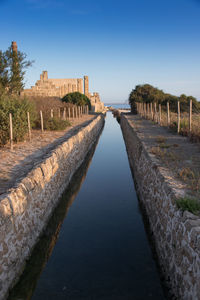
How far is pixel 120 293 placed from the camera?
14.0 ft

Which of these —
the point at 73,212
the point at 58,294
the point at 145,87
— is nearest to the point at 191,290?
the point at 58,294

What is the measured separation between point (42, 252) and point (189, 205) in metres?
3.30

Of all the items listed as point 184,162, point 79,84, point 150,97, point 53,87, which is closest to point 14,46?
point 184,162

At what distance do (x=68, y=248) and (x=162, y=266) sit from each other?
2.15m

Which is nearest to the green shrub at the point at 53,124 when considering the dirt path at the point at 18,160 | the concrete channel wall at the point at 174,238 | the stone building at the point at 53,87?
the dirt path at the point at 18,160

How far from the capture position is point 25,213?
16.4ft

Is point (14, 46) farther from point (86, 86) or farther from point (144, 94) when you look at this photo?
point (86, 86)

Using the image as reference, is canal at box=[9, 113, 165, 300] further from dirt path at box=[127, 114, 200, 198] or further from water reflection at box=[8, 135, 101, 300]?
dirt path at box=[127, 114, 200, 198]

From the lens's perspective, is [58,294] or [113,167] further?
[113,167]

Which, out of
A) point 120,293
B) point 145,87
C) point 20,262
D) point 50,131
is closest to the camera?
point 120,293

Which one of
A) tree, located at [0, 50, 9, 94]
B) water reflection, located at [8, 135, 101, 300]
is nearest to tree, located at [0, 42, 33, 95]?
tree, located at [0, 50, 9, 94]

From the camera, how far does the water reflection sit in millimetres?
4266

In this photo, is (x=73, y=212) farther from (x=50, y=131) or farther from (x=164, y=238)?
(x=50, y=131)

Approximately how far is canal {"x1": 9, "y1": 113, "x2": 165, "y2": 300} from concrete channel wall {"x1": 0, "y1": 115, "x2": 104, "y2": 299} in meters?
0.29
